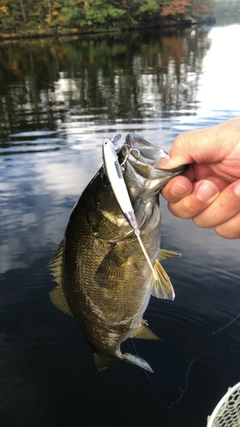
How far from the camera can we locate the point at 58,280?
2.22 metres

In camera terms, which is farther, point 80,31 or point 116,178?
point 80,31

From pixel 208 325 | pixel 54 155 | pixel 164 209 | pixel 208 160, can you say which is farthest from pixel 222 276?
pixel 54 155

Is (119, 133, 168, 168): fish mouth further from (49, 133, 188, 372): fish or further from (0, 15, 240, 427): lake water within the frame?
(0, 15, 240, 427): lake water

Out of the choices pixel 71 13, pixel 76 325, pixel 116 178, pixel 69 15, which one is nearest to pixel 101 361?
pixel 116 178

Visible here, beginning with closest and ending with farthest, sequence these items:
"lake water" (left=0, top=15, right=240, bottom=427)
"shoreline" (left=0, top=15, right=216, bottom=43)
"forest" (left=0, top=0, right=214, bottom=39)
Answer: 1. "lake water" (left=0, top=15, right=240, bottom=427)
2. "shoreline" (left=0, top=15, right=216, bottom=43)
3. "forest" (left=0, top=0, right=214, bottom=39)

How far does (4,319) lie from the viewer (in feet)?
12.8

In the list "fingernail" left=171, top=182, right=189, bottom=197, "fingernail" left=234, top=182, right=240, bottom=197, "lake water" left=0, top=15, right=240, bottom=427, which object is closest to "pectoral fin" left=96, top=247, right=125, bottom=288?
"fingernail" left=171, top=182, right=189, bottom=197

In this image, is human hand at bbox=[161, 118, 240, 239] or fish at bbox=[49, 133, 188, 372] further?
human hand at bbox=[161, 118, 240, 239]

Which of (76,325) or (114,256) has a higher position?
(114,256)

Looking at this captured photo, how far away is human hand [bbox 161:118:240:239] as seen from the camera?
187 cm

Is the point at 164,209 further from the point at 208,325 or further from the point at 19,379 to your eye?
the point at 19,379

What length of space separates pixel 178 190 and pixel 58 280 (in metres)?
0.91

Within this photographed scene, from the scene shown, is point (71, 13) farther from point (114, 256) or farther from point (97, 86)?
point (114, 256)

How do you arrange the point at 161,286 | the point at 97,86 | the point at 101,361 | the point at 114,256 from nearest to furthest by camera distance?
1. the point at 114,256
2. the point at 161,286
3. the point at 101,361
4. the point at 97,86
